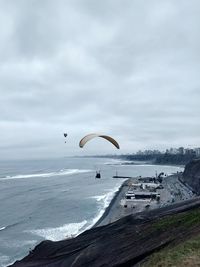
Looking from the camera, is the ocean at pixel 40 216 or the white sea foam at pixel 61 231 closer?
the ocean at pixel 40 216

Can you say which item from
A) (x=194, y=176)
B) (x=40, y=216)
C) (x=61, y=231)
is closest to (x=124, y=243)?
(x=61, y=231)

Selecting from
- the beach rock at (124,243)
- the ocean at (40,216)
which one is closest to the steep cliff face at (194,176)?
the ocean at (40,216)

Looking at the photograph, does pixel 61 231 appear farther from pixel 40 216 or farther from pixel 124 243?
pixel 124 243

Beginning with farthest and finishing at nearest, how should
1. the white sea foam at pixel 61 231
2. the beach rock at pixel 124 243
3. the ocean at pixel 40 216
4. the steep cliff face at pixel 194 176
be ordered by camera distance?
1. the steep cliff face at pixel 194 176
2. the white sea foam at pixel 61 231
3. the ocean at pixel 40 216
4. the beach rock at pixel 124 243

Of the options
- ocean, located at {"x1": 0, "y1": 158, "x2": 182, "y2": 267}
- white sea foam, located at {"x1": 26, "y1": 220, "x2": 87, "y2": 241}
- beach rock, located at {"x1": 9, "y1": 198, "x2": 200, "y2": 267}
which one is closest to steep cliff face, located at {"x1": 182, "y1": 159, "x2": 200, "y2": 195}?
ocean, located at {"x1": 0, "y1": 158, "x2": 182, "y2": 267}

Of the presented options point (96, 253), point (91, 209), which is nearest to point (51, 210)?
point (91, 209)

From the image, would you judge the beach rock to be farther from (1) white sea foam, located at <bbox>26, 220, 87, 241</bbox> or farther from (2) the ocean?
(1) white sea foam, located at <bbox>26, 220, 87, 241</bbox>

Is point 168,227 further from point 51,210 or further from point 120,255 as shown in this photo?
point 51,210

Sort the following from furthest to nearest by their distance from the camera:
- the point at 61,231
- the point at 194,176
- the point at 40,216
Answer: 1. the point at 194,176
2. the point at 40,216
3. the point at 61,231

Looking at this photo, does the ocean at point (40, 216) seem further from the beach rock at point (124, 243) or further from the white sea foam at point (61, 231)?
the beach rock at point (124, 243)
